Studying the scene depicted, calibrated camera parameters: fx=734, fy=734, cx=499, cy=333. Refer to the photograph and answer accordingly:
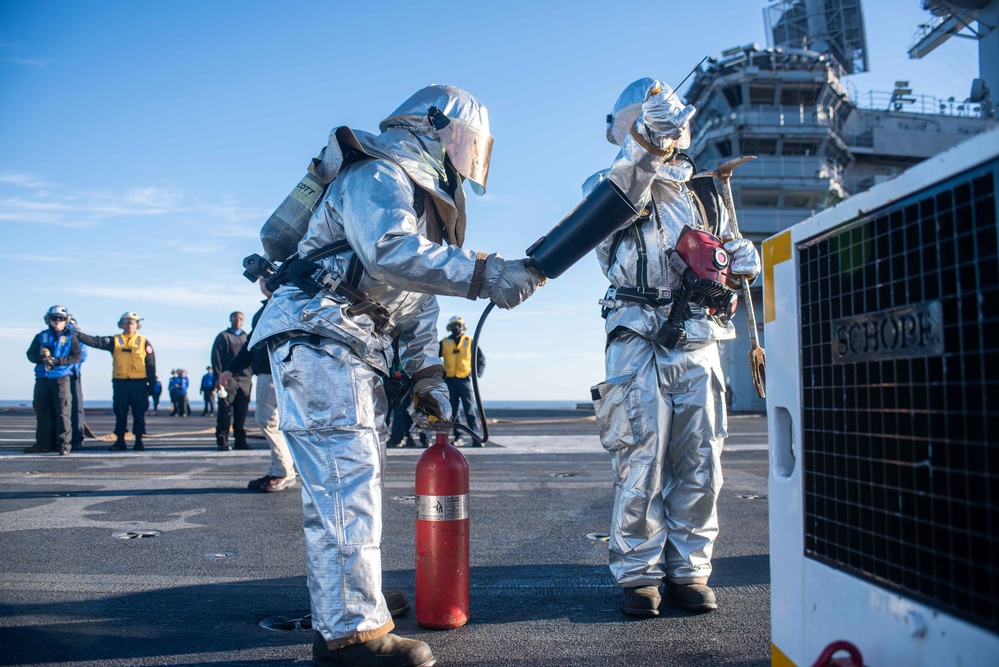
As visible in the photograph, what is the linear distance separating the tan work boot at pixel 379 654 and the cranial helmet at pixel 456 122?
1867 mm

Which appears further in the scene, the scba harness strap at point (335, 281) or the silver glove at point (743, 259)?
the silver glove at point (743, 259)

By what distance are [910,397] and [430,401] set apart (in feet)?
7.22

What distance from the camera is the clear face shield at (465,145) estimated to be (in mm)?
3076

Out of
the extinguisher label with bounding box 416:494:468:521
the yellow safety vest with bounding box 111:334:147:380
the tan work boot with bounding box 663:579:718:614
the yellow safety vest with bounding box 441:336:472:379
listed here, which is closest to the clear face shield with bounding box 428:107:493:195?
the extinguisher label with bounding box 416:494:468:521

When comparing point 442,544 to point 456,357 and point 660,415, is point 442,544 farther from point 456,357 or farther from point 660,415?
point 456,357

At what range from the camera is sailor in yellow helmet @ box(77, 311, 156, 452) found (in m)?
10.7

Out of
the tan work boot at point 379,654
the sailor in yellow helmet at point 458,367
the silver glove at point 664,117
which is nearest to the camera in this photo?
the tan work boot at point 379,654

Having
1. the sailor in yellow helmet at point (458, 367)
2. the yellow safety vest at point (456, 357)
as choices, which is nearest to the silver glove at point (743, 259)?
the sailor in yellow helmet at point (458, 367)

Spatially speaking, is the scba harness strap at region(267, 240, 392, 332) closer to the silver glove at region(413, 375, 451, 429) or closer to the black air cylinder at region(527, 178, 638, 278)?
the silver glove at region(413, 375, 451, 429)

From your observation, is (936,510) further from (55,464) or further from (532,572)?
(55,464)

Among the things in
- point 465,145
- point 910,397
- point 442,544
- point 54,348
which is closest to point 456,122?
point 465,145

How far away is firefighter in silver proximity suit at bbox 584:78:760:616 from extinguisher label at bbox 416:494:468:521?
79cm

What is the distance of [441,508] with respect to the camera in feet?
9.75

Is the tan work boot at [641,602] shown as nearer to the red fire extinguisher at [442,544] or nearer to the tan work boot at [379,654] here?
the red fire extinguisher at [442,544]
